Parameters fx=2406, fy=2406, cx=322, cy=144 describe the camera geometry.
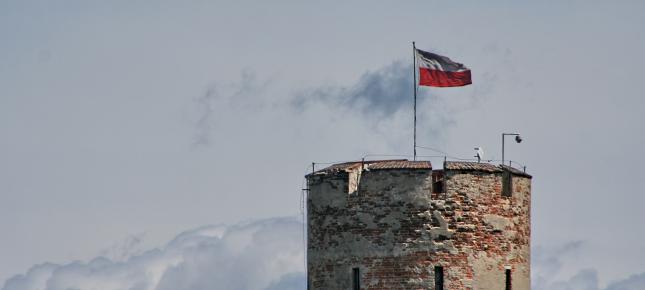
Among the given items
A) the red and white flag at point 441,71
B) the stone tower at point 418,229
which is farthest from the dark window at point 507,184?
the red and white flag at point 441,71

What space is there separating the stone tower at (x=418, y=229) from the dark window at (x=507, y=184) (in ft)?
0.15

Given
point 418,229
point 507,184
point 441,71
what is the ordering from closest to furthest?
point 418,229
point 507,184
point 441,71

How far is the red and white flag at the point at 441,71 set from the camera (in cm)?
8150

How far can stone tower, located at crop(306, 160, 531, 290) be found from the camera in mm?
77000

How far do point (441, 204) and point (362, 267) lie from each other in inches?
128

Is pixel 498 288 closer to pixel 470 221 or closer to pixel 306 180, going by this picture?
pixel 470 221

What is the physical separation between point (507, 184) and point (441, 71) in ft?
Result: 17.3

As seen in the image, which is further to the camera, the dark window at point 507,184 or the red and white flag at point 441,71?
the red and white flag at point 441,71

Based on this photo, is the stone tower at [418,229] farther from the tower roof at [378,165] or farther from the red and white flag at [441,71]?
the red and white flag at [441,71]

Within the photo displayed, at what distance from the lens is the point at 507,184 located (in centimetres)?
7862

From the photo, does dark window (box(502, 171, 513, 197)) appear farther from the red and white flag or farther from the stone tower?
the red and white flag

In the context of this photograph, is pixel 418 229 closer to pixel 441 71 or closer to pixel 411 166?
pixel 411 166

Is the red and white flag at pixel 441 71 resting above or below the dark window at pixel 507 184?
above

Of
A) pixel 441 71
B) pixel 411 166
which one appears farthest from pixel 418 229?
pixel 441 71
